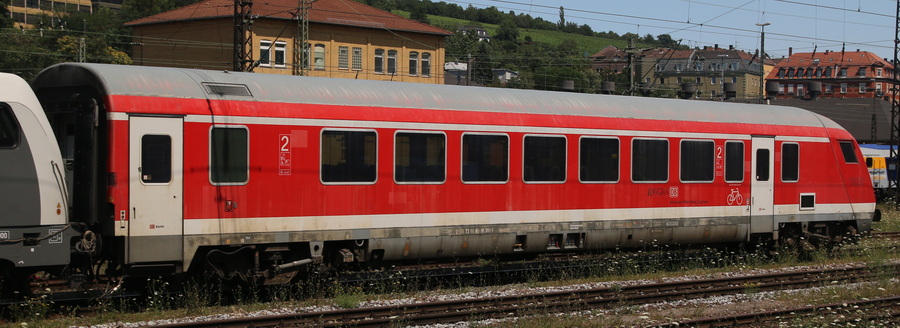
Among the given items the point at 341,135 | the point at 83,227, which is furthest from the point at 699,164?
the point at 83,227

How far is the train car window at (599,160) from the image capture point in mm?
14453

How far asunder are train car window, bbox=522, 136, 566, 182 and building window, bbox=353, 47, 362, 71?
40.6 metres

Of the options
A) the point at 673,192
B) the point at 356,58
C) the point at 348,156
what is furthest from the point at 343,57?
the point at 348,156

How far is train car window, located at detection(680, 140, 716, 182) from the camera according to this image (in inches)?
615

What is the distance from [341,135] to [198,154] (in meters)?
2.01

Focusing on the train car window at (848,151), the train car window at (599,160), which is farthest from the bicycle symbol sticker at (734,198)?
the train car window at (848,151)

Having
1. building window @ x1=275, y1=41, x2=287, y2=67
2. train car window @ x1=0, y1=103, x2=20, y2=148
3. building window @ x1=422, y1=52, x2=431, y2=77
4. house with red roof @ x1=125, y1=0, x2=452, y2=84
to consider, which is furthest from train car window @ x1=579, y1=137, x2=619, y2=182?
building window @ x1=422, y1=52, x2=431, y2=77

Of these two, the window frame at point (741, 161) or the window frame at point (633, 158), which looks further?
the window frame at point (741, 161)

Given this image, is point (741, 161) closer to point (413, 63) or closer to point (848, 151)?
point (848, 151)

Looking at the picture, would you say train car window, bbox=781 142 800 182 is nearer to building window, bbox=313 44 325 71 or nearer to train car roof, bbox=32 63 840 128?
train car roof, bbox=32 63 840 128

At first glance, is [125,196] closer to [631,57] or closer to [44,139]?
[44,139]

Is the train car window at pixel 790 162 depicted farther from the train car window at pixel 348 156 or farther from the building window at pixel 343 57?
the building window at pixel 343 57

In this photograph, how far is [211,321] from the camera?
9977mm

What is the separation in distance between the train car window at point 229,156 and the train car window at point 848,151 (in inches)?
482
